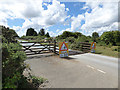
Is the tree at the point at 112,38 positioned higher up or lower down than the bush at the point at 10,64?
higher up

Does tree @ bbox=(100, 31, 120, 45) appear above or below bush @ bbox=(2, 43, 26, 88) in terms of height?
above

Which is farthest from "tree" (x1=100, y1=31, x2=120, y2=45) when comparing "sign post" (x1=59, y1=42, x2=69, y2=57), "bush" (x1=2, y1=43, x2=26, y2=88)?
"bush" (x1=2, y1=43, x2=26, y2=88)

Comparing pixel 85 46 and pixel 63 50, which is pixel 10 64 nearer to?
pixel 63 50

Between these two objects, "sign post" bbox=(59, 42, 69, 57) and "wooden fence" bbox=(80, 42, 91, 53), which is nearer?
"sign post" bbox=(59, 42, 69, 57)

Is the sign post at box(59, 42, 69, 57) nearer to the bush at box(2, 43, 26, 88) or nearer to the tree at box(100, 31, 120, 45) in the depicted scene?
the bush at box(2, 43, 26, 88)

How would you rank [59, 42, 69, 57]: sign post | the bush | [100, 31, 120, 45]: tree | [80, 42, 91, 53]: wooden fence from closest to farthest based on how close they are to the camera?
the bush → [59, 42, 69, 57]: sign post → [80, 42, 91, 53]: wooden fence → [100, 31, 120, 45]: tree

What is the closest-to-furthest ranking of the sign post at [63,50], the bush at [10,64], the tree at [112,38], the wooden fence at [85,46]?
1. the bush at [10,64]
2. the sign post at [63,50]
3. the wooden fence at [85,46]
4. the tree at [112,38]

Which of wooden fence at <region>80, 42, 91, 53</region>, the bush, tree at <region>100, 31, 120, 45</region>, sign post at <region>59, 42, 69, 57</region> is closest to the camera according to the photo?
the bush

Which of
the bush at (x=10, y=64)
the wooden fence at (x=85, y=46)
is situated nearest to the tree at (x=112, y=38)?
the wooden fence at (x=85, y=46)

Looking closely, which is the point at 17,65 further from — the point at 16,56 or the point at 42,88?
the point at 42,88

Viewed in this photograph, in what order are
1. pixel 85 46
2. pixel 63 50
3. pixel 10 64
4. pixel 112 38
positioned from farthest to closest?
pixel 112 38
pixel 85 46
pixel 63 50
pixel 10 64

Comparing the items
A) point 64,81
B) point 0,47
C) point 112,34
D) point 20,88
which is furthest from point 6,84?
point 112,34

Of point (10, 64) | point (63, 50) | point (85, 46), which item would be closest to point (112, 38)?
point (85, 46)

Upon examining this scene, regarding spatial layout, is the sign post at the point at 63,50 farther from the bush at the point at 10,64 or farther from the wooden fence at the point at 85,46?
the bush at the point at 10,64
